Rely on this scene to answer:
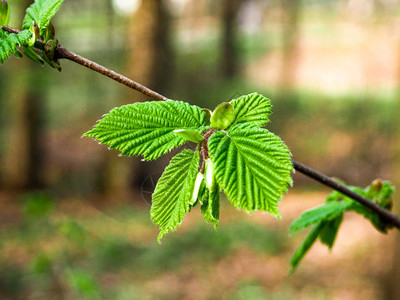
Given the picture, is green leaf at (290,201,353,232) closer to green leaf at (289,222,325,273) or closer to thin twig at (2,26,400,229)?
green leaf at (289,222,325,273)

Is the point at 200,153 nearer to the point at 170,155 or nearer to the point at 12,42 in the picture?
the point at 170,155

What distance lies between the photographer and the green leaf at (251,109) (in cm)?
60

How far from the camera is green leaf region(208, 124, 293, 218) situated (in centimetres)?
52

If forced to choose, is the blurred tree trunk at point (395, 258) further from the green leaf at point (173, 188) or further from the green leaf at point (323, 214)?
the green leaf at point (173, 188)

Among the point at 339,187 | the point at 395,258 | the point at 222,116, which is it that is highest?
the point at 222,116

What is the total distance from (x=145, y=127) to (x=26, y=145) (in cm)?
926

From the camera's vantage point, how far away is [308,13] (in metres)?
23.7

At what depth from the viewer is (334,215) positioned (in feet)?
3.04

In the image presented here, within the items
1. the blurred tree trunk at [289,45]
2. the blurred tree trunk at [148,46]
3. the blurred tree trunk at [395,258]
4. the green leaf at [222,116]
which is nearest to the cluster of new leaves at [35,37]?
Answer: the green leaf at [222,116]

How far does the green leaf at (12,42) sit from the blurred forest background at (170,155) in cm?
28

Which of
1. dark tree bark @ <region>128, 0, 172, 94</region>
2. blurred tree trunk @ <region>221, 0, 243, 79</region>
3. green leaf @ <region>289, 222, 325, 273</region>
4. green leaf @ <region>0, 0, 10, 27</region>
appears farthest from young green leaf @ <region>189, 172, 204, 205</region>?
blurred tree trunk @ <region>221, 0, 243, 79</region>

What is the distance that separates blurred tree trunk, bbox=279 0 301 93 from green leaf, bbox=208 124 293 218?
16036mm

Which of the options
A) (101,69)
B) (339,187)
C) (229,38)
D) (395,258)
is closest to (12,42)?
(101,69)

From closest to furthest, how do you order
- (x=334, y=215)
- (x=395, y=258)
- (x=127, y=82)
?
(x=127, y=82) → (x=334, y=215) → (x=395, y=258)
